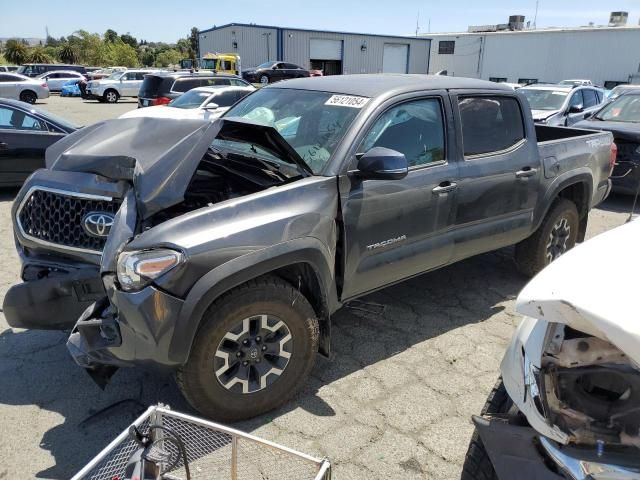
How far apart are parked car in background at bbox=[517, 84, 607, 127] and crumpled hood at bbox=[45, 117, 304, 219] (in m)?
8.92

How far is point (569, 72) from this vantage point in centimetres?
4034

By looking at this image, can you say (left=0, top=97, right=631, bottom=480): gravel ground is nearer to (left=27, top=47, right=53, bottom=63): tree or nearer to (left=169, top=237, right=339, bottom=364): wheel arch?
(left=169, top=237, right=339, bottom=364): wheel arch

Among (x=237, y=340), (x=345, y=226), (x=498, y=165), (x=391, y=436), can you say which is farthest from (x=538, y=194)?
(x=237, y=340)

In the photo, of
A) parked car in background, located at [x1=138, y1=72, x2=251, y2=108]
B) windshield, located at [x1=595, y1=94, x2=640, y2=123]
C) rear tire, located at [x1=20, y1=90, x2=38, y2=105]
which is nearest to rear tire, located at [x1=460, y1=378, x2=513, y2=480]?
windshield, located at [x1=595, y1=94, x2=640, y2=123]

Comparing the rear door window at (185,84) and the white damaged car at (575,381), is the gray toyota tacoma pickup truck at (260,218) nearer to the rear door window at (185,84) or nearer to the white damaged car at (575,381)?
the white damaged car at (575,381)

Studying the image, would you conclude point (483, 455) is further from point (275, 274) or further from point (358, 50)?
point (358, 50)

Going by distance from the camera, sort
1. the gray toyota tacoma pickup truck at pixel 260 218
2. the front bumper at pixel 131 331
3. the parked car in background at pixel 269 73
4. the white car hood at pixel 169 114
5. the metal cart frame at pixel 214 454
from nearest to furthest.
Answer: the metal cart frame at pixel 214 454 < the front bumper at pixel 131 331 < the gray toyota tacoma pickup truck at pixel 260 218 < the white car hood at pixel 169 114 < the parked car in background at pixel 269 73

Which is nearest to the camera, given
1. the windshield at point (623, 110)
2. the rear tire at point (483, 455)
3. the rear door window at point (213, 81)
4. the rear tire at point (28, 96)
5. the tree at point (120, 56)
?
the rear tire at point (483, 455)

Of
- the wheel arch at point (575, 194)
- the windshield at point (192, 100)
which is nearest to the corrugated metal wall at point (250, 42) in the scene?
the windshield at point (192, 100)

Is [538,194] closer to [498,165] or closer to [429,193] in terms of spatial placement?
[498,165]

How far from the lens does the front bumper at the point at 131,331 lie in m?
2.47

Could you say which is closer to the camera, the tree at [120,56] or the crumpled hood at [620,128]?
the crumpled hood at [620,128]

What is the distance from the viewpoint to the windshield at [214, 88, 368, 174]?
10.9 ft

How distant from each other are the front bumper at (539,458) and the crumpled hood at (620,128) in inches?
299
